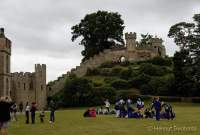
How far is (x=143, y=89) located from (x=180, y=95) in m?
7.20

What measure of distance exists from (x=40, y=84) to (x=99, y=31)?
737 inches

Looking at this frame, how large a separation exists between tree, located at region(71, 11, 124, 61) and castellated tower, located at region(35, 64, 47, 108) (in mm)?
15164

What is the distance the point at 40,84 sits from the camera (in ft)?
321

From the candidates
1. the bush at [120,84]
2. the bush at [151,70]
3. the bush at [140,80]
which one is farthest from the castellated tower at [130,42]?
the bush at [120,84]

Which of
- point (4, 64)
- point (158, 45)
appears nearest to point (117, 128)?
point (4, 64)

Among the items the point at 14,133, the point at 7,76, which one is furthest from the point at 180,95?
the point at 14,133

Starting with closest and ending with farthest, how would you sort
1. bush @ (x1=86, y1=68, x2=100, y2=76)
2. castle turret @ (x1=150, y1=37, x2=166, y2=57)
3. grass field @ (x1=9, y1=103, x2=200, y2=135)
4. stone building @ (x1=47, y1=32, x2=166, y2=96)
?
grass field @ (x1=9, y1=103, x2=200, y2=135), bush @ (x1=86, y1=68, x2=100, y2=76), stone building @ (x1=47, y1=32, x2=166, y2=96), castle turret @ (x1=150, y1=37, x2=166, y2=57)

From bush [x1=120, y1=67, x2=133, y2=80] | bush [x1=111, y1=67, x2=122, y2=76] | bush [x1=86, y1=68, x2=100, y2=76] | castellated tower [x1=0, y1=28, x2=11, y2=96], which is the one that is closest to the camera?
castellated tower [x1=0, y1=28, x2=11, y2=96]

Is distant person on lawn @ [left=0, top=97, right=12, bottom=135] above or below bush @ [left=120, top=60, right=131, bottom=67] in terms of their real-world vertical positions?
below

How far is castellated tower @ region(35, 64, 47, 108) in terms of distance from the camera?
3774 inches

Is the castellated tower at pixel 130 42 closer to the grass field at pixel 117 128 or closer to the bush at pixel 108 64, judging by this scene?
the bush at pixel 108 64

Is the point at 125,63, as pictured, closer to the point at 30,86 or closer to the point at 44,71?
the point at 44,71

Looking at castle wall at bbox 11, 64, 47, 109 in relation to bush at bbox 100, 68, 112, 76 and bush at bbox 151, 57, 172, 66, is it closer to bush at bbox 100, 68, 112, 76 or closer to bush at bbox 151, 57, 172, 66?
bush at bbox 100, 68, 112, 76

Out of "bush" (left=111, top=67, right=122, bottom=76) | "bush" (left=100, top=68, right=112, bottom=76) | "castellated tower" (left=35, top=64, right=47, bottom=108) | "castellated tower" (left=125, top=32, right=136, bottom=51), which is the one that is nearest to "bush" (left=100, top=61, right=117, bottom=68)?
"bush" (left=100, top=68, right=112, bottom=76)
